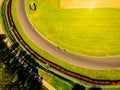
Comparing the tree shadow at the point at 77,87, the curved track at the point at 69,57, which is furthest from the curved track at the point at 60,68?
the curved track at the point at 69,57

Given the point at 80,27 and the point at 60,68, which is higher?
the point at 80,27

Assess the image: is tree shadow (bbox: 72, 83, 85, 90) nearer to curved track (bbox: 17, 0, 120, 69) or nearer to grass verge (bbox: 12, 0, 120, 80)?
grass verge (bbox: 12, 0, 120, 80)

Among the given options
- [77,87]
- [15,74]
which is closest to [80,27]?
[77,87]

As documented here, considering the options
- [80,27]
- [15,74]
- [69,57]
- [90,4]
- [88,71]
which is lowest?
[15,74]

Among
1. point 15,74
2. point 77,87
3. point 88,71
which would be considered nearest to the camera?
point 15,74

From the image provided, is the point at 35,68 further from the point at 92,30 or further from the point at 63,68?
the point at 92,30

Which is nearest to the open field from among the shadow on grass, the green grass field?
the green grass field

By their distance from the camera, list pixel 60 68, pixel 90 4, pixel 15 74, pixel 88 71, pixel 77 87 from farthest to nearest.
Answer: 1. pixel 90 4
2. pixel 60 68
3. pixel 88 71
4. pixel 77 87
5. pixel 15 74

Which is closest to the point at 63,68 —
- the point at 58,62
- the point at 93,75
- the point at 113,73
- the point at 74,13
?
the point at 58,62

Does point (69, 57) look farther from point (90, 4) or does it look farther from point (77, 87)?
point (90, 4)
